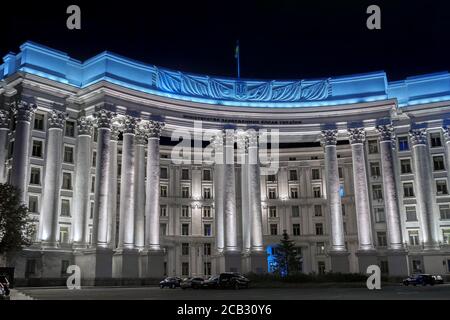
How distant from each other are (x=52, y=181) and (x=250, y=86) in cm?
3325

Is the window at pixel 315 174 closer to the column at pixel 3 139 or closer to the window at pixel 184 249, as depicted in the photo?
the window at pixel 184 249

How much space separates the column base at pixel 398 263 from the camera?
220ft

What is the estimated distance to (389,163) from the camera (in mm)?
70750

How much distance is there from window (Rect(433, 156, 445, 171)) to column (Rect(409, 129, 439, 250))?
1198mm

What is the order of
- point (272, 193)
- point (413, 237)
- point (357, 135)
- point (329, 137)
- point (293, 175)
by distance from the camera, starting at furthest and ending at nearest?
point (272, 193), point (293, 175), point (413, 237), point (329, 137), point (357, 135)

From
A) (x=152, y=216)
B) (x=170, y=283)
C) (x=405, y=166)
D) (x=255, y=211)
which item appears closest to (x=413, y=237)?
(x=405, y=166)

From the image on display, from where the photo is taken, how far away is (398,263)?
67.2 metres

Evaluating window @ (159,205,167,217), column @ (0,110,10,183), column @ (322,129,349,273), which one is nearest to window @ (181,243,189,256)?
window @ (159,205,167,217)

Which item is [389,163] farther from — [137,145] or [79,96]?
[79,96]

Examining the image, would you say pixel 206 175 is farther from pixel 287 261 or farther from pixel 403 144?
pixel 403 144

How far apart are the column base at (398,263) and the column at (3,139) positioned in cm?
5278

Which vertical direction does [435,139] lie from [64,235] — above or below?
above

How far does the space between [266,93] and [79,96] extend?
28372 millimetres
